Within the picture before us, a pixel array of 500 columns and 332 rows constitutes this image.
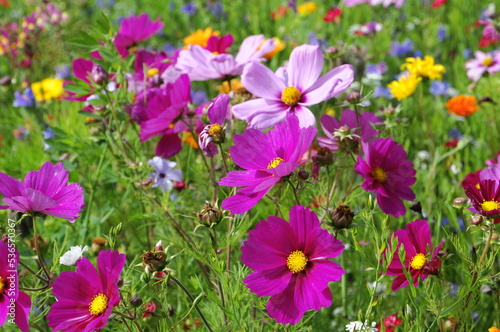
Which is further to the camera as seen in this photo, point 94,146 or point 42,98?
Result: point 42,98

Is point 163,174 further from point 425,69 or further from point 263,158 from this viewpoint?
point 425,69

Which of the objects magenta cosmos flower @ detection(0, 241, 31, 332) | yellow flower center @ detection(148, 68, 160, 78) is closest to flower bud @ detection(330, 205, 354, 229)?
magenta cosmos flower @ detection(0, 241, 31, 332)

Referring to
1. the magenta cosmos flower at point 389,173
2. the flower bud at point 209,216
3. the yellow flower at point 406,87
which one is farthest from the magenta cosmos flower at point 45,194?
the yellow flower at point 406,87

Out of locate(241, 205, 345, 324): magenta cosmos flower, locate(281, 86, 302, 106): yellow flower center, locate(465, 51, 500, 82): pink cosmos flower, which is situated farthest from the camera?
locate(465, 51, 500, 82): pink cosmos flower

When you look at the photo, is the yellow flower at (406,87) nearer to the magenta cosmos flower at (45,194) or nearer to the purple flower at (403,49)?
the purple flower at (403,49)

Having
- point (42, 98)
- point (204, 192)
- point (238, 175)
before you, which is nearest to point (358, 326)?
point (238, 175)

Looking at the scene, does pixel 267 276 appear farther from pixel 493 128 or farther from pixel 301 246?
pixel 493 128

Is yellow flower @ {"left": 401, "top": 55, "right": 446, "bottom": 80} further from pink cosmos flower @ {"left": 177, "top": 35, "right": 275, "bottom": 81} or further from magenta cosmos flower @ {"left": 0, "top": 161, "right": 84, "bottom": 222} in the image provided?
magenta cosmos flower @ {"left": 0, "top": 161, "right": 84, "bottom": 222}
